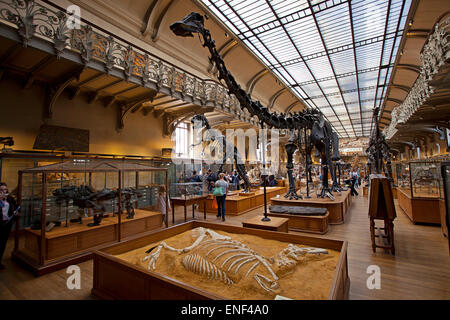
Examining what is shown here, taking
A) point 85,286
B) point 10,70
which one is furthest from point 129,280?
point 10,70

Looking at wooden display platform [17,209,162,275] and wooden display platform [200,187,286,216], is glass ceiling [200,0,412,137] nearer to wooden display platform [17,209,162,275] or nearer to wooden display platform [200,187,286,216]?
A: wooden display platform [200,187,286,216]

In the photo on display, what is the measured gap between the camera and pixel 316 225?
18.1 feet

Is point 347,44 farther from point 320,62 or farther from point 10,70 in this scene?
point 10,70

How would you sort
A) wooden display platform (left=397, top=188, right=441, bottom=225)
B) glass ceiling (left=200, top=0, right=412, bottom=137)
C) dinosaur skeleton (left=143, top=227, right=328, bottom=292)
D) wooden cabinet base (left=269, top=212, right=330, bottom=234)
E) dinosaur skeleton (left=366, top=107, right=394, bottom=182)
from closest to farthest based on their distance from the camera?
dinosaur skeleton (left=143, top=227, right=328, bottom=292) < wooden cabinet base (left=269, top=212, right=330, bottom=234) < wooden display platform (left=397, top=188, right=441, bottom=225) < dinosaur skeleton (left=366, top=107, right=394, bottom=182) < glass ceiling (left=200, top=0, right=412, bottom=137)

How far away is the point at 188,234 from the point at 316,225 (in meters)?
3.26

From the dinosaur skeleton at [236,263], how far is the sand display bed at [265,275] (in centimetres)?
2

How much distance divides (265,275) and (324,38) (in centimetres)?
1464

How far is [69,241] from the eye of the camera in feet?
13.8

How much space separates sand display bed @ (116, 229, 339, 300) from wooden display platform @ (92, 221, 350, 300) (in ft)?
0.47

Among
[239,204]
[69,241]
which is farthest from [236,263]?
[239,204]

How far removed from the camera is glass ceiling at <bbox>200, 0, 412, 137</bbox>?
1073 cm

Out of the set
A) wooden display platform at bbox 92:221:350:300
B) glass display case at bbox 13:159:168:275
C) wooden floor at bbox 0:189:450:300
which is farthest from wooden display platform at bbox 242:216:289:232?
glass display case at bbox 13:159:168:275

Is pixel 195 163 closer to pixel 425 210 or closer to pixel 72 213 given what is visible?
pixel 72 213

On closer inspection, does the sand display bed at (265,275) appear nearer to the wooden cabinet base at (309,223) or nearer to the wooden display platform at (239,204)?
the wooden cabinet base at (309,223)
